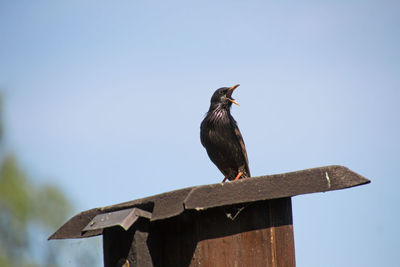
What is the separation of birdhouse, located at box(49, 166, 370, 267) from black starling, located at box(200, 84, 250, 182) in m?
2.43

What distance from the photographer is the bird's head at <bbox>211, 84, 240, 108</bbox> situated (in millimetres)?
6418

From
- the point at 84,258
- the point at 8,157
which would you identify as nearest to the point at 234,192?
the point at 84,258

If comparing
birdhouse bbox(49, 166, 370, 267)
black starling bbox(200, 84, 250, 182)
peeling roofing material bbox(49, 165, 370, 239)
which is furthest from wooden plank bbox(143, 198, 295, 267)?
black starling bbox(200, 84, 250, 182)

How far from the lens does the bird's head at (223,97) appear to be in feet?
21.1

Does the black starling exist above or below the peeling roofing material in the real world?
above

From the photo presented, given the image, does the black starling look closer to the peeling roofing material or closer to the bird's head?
the bird's head

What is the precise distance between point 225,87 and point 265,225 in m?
3.07

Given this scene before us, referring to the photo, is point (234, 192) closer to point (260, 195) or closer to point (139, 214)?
point (260, 195)

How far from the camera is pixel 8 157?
1287 cm

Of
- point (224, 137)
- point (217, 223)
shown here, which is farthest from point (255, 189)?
point (224, 137)

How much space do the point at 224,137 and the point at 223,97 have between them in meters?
0.51

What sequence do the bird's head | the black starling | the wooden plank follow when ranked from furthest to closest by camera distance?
the bird's head
the black starling
the wooden plank

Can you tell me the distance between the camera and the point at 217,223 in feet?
11.7

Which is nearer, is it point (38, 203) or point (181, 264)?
point (181, 264)
